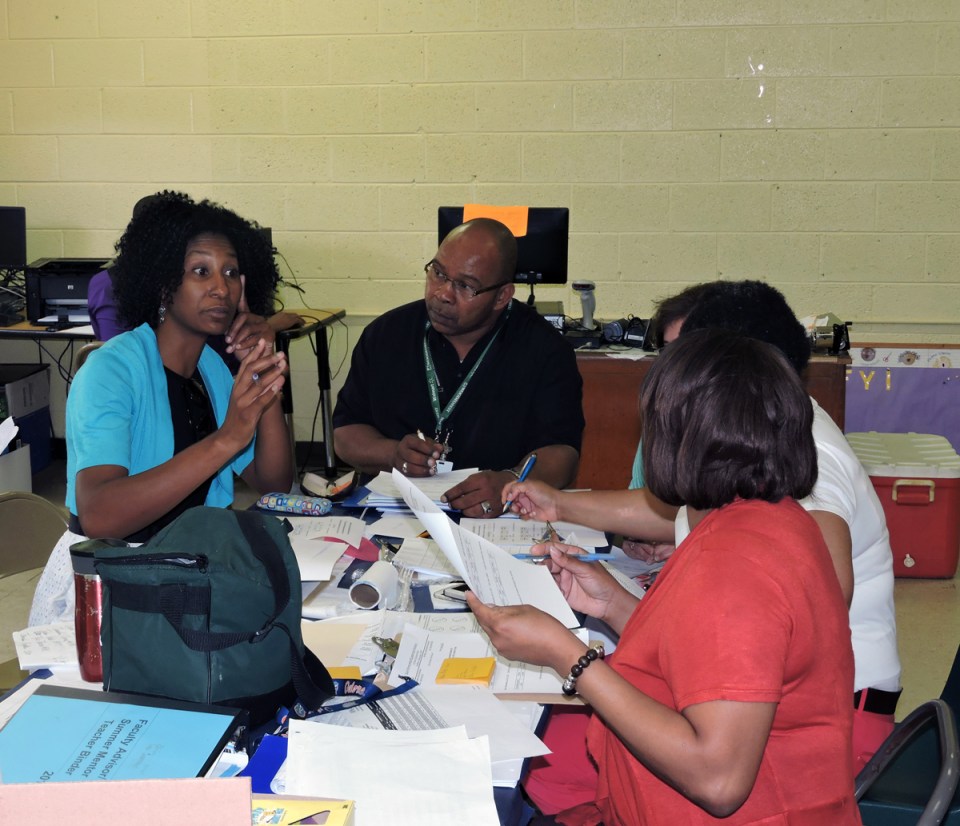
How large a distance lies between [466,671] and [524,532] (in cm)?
66

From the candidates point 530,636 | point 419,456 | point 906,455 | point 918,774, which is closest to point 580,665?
point 530,636

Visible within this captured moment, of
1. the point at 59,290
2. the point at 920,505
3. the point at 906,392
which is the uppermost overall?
the point at 59,290

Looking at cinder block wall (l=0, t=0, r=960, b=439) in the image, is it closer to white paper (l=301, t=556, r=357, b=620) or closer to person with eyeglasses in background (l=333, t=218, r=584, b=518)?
person with eyeglasses in background (l=333, t=218, r=584, b=518)

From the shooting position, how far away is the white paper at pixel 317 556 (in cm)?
181

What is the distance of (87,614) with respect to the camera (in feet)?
4.68

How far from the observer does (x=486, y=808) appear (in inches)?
45.5

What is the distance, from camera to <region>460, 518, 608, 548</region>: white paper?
2.09 meters

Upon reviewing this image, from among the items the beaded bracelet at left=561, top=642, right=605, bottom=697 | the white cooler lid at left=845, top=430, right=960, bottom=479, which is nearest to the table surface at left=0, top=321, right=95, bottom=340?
the white cooler lid at left=845, top=430, right=960, bottom=479

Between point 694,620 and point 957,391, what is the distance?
13.2 ft

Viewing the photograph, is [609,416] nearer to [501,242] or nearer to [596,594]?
[501,242]

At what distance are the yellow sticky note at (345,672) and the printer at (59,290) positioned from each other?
146 inches

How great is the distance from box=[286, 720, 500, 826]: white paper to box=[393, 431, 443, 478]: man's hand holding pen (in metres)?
1.20

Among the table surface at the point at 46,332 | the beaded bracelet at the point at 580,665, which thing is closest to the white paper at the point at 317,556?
the beaded bracelet at the point at 580,665

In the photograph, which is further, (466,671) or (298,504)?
(298,504)
